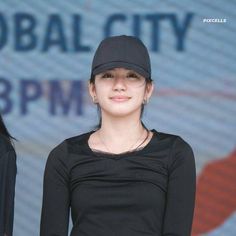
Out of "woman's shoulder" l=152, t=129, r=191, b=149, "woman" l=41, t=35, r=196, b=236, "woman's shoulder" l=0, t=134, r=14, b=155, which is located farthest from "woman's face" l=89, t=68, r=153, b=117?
"woman's shoulder" l=0, t=134, r=14, b=155

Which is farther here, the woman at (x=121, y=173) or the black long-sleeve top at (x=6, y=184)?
the black long-sleeve top at (x=6, y=184)

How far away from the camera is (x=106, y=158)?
6.66ft

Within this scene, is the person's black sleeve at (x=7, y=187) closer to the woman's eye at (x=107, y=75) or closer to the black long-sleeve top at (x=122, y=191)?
the black long-sleeve top at (x=122, y=191)

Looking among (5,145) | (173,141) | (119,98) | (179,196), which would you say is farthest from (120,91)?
(5,145)

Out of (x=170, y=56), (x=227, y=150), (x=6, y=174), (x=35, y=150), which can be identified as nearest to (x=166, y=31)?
(x=170, y=56)

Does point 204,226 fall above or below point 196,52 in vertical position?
below

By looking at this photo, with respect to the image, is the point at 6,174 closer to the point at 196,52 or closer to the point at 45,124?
the point at 45,124

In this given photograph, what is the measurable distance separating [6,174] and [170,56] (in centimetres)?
151

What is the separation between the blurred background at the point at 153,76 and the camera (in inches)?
138

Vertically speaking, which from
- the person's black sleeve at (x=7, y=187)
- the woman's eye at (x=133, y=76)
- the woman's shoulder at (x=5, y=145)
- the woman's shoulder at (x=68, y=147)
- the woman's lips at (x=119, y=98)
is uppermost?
the woman's eye at (x=133, y=76)

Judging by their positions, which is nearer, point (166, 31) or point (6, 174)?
point (6, 174)

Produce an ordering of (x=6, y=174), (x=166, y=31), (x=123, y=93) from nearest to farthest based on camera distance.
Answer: (x=123, y=93)
(x=6, y=174)
(x=166, y=31)

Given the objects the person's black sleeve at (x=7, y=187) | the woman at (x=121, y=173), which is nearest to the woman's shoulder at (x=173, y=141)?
the woman at (x=121, y=173)

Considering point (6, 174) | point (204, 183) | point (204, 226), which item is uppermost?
point (6, 174)
